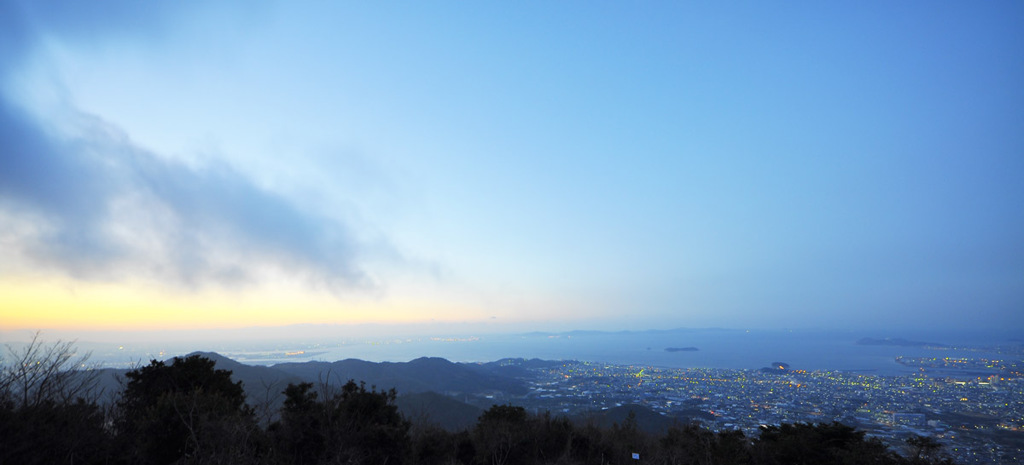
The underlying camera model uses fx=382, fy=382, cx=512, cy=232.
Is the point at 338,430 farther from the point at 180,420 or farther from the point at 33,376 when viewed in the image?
the point at 33,376

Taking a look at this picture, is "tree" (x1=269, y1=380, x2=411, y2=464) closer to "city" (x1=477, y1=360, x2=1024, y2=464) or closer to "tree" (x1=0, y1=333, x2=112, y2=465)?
"tree" (x1=0, y1=333, x2=112, y2=465)

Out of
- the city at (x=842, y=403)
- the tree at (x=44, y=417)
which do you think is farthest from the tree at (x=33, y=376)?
the city at (x=842, y=403)

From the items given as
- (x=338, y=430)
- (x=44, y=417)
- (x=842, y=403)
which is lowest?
(x=842, y=403)

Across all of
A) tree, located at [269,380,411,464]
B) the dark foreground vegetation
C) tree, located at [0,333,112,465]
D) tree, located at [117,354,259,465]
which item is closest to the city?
the dark foreground vegetation

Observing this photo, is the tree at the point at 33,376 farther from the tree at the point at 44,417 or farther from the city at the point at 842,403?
the city at the point at 842,403

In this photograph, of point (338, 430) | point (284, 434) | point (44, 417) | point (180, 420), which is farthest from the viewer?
point (338, 430)

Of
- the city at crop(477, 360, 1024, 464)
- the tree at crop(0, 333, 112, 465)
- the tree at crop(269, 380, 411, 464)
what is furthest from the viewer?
the city at crop(477, 360, 1024, 464)

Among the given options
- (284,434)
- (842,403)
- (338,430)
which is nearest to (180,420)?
(284,434)

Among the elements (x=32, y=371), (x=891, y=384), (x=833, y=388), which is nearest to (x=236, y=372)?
(x=32, y=371)
